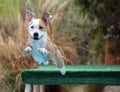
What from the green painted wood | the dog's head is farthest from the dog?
the green painted wood

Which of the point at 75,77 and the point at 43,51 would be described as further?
the point at 75,77

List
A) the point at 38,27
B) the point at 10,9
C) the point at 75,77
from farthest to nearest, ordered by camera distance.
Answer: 1. the point at 10,9
2. the point at 75,77
3. the point at 38,27

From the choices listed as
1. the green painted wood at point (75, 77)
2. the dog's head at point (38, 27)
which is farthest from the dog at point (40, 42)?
the green painted wood at point (75, 77)

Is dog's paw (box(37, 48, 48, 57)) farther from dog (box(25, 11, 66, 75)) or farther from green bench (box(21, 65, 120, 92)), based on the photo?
green bench (box(21, 65, 120, 92))

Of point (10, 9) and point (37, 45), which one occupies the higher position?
point (37, 45)

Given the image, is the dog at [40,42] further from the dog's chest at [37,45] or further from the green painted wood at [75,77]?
the green painted wood at [75,77]

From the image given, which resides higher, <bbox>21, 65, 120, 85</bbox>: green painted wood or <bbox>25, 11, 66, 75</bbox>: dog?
<bbox>25, 11, 66, 75</bbox>: dog

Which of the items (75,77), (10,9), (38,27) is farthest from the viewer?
(10,9)

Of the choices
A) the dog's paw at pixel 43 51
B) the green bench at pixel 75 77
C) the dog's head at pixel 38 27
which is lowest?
the green bench at pixel 75 77

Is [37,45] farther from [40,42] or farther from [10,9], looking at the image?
[10,9]

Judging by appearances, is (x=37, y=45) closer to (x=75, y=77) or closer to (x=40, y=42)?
(x=40, y=42)

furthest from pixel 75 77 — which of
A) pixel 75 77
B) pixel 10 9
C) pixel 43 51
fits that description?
pixel 43 51

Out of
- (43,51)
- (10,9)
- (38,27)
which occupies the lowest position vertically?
(10,9)

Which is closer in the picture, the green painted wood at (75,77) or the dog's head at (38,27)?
the dog's head at (38,27)
